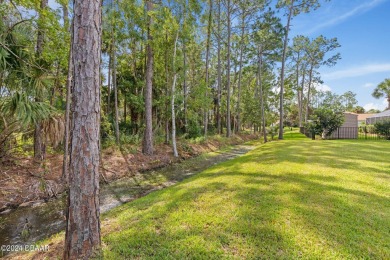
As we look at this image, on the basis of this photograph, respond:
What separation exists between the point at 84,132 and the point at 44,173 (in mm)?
5362

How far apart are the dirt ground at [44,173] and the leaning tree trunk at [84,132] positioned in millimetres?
3857

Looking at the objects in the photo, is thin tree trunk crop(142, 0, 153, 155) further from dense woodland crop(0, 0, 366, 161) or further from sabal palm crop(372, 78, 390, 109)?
sabal palm crop(372, 78, 390, 109)

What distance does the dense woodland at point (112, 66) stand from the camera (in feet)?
7.75

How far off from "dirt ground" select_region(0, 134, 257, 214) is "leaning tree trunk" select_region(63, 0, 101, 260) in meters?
3.86

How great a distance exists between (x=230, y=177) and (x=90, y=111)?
13.9 feet

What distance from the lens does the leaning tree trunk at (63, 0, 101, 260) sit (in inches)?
89.9

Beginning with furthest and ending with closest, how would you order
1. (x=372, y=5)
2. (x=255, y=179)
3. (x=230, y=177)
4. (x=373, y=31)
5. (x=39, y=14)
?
(x=373, y=31), (x=372, y=5), (x=39, y=14), (x=230, y=177), (x=255, y=179)

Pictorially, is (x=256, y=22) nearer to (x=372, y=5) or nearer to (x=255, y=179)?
(x=372, y=5)

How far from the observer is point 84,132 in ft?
7.56

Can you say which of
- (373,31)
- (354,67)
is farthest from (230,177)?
(354,67)

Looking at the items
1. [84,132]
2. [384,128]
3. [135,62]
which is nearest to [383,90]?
[384,128]

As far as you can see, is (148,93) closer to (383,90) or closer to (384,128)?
(384,128)

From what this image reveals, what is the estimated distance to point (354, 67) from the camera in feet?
68.7

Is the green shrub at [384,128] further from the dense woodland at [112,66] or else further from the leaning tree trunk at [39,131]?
the leaning tree trunk at [39,131]
